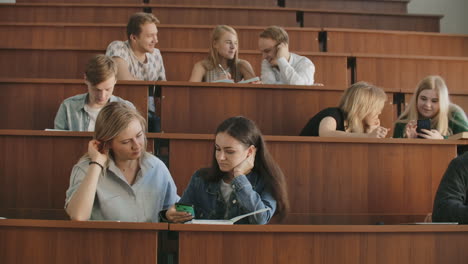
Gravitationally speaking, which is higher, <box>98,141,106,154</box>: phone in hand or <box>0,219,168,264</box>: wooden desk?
<box>98,141,106,154</box>: phone in hand

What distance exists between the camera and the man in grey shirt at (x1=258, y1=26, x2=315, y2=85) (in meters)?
2.42

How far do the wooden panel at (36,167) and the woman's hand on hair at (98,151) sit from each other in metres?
0.28

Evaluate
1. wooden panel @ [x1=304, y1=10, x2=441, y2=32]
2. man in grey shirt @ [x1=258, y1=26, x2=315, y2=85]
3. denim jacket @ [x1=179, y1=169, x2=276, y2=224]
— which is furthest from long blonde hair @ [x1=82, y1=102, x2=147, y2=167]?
wooden panel @ [x1=304, y1=10, x2=441, y2=32]

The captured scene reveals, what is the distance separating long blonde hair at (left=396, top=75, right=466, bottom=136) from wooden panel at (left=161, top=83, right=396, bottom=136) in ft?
0.86

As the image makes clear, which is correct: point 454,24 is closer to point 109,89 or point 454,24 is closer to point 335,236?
point 109,89

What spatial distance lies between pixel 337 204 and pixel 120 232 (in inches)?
27.8

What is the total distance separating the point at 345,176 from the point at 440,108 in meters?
0.43

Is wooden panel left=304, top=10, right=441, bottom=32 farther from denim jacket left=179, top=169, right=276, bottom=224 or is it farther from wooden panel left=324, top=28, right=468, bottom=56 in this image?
denim jacket left=179, top=169, right=276, bottom=224

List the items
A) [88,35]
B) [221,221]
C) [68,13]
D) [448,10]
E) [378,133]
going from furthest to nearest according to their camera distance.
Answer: [448,10]
[68,13]
[88,35]
[378,133]
[221,221]

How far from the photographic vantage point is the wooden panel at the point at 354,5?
3572 mm

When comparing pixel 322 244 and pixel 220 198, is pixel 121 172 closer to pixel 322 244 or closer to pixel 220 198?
pixel 220 198

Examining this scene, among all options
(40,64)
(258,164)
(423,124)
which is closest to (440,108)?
(423,124)

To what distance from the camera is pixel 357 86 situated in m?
2.05

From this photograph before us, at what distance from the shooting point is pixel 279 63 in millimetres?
2436
